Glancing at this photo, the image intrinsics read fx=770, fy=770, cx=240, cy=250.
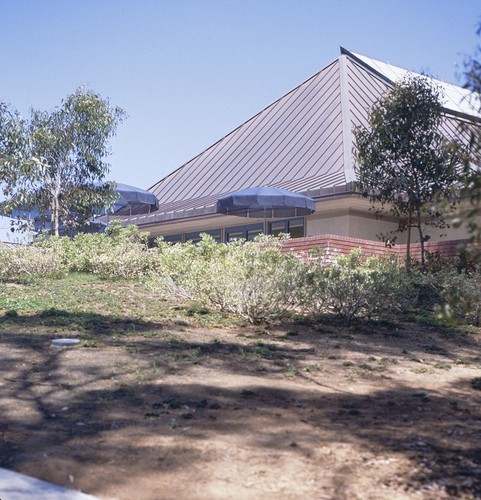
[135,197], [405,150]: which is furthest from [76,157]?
[405,150]

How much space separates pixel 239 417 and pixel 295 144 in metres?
20.7

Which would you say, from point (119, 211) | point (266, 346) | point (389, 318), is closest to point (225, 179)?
point (119, 211)

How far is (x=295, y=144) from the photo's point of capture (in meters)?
25.4

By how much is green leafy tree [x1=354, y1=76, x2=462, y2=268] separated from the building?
4096 mm

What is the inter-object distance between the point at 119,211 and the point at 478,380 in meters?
22.0

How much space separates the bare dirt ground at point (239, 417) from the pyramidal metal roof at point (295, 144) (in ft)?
43.5

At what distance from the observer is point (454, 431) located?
5074 mm

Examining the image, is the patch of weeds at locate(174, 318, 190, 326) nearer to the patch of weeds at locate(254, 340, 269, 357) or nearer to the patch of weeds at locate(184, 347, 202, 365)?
the patch of weeds at locate(254, 340, 269, 357)

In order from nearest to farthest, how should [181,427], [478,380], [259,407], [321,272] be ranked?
[181,427] < [259,407] < [478,380] < [321,272]

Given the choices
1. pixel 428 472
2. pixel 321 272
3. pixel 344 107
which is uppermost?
pixel 344 107

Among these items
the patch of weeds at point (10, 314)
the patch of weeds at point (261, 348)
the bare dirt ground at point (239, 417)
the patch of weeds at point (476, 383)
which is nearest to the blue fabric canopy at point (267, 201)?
the patch of weeds at point (10, 314)

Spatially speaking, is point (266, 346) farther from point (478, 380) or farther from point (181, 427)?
point (181, 427)

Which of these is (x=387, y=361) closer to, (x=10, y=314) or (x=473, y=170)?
(x=473, y=170)

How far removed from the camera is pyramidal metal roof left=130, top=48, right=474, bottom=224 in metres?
23.4
